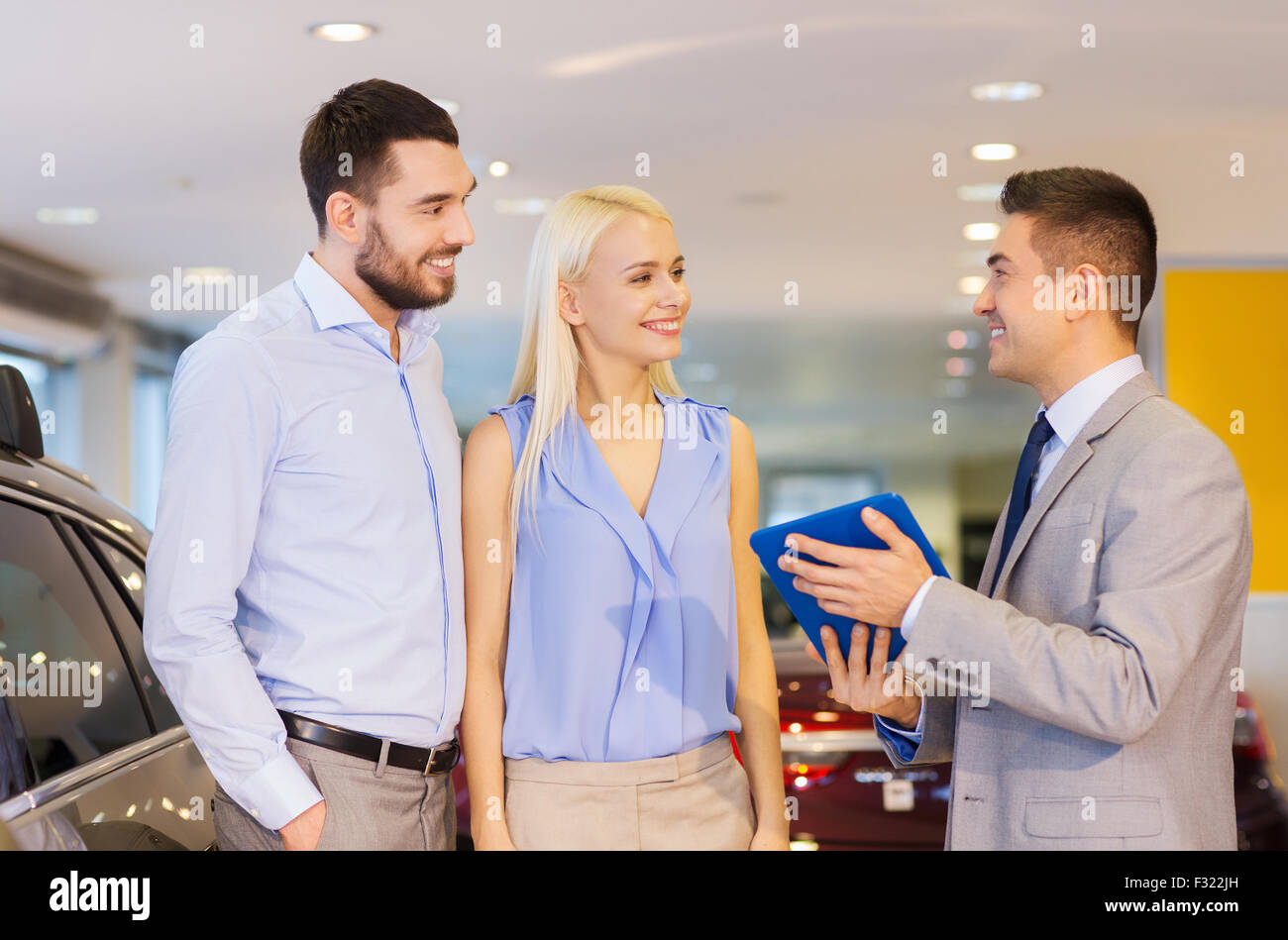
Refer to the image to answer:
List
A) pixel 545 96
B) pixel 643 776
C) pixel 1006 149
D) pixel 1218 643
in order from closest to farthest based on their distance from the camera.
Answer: pixel 1218 643, pixel 643 776, pixel 545 96, pixel 1006 149

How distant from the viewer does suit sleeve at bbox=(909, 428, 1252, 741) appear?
1.54m

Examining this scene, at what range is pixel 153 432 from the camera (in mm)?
11078

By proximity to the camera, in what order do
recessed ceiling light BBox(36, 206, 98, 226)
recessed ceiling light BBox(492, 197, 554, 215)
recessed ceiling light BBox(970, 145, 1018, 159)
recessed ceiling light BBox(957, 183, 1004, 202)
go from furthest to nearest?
recessed ceiling light BBox(36, 206, 98, 226) → recessed ceiling light BBox(492, 197, 554, 215) → recessed ceiling light BBox(957, 183, 1004, 202) → recessed ceiling light BBox(970, 145, 1018, 159)

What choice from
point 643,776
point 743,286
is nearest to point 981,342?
point 743,286

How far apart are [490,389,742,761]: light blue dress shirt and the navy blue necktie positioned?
457 millimetres

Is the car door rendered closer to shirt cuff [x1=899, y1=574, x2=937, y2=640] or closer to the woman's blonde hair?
the woman's blonde hair

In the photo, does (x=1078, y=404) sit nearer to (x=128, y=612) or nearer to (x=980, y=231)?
(x=128, y=612)

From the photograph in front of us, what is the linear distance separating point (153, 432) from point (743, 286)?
556cm

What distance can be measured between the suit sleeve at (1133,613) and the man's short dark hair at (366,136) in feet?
3.41

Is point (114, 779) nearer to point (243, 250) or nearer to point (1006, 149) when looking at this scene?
point (1006, 149)

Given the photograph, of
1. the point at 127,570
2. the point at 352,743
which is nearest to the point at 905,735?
the point at 352,743

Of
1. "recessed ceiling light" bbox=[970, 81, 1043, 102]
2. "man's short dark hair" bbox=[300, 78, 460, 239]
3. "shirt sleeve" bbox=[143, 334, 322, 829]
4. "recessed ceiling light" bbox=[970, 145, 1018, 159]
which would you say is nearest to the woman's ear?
"man's short dark hair" bbox=[300, 78, 460, 239]

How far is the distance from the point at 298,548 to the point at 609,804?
1.98 feet

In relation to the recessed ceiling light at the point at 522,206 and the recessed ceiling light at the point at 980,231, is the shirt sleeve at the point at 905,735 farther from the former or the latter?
the recessed ceiling light at the point at 980,231
